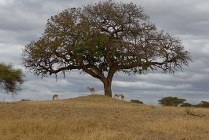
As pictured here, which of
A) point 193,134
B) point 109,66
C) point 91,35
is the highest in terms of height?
point 91,35

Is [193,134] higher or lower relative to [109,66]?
lower

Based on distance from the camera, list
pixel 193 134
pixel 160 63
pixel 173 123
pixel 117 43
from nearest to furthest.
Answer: pixel 193 134, pixel 173 123, pixel 117 43, pixel 160 63

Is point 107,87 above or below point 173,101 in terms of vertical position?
above

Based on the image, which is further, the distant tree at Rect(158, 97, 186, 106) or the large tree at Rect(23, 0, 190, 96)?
the distant tree at Rect(158, 97, 186, 106)

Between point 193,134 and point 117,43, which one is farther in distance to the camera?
point 117,43

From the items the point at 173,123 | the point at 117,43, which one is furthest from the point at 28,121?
the point at 117,43

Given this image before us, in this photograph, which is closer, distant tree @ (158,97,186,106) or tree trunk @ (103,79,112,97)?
tree trunk @ (103,79,112,97)

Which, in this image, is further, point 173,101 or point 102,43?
point 173,101

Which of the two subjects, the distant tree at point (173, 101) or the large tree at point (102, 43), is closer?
the large tree at point (102, 43)

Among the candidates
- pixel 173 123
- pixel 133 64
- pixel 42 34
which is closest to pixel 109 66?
pixel 133 64

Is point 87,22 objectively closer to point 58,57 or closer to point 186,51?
point 58,57

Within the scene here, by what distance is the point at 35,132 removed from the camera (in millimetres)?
17328

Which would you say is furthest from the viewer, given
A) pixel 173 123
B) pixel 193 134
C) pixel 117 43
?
pixel 117 43

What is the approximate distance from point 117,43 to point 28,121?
27347 millimetres
